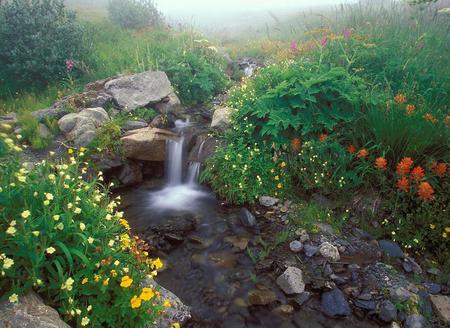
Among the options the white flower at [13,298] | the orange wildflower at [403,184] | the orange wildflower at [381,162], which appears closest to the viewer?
the white flower at [13,298]

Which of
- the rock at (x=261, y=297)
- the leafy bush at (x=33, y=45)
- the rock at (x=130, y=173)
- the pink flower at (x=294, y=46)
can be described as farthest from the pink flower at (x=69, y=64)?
the rock at (x=261, y=297)

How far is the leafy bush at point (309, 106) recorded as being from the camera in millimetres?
6465

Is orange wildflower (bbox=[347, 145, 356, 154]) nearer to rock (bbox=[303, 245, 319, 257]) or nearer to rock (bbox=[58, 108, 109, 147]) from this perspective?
rock (bbox=[303, 245, 319, 257])

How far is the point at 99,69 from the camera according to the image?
11703mm

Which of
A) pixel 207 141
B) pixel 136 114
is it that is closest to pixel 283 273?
pixel 207 141

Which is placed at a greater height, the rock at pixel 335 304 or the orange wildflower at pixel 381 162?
the orange wildflower at pixel 381 162

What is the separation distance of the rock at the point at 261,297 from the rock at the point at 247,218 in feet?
5.06

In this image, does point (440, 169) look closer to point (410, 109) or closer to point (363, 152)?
point (363, 152)

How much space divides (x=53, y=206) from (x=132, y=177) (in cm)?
451

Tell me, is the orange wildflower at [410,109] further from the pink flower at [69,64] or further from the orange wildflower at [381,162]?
the pink flower at [69,64]

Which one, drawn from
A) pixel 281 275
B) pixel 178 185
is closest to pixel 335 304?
pixel 281 275

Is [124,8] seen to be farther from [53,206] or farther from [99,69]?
[53,206]

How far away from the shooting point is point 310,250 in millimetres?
5375

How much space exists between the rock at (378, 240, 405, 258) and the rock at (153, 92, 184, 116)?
687cm
